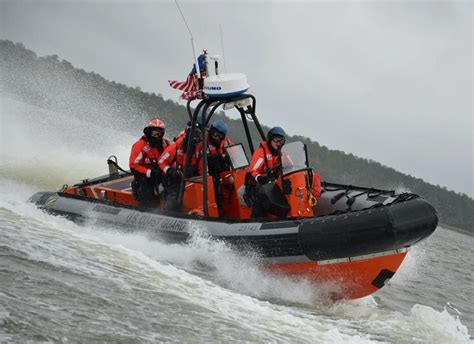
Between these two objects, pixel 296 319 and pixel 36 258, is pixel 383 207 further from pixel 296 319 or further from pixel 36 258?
pixel 36 258

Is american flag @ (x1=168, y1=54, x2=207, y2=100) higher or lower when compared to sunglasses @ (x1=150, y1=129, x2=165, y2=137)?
higher

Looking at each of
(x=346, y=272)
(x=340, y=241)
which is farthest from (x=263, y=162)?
(x=346, y=272)

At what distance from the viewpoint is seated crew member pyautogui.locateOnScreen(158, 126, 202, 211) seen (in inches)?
328

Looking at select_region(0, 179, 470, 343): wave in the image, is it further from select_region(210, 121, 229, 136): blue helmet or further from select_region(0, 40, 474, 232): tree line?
select_region(0, 40, 474, 232): tree line

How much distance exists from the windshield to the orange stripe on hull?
109 centimetres

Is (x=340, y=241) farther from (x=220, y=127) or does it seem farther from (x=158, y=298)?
→ (x=220, y=127)

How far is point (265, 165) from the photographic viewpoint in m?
7.76

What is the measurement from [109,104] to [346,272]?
26801 millimetres

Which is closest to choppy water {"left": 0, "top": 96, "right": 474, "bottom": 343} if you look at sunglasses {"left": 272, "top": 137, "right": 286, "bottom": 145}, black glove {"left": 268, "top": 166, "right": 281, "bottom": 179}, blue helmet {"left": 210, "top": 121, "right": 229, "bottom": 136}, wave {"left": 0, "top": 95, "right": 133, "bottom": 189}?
black glove {"left": 268, "top": 166, "right": 281, "bottom": 179}

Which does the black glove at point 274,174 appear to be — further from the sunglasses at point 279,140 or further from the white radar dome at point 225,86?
the white radar dome at point 225,86

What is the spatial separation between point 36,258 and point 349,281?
116 inches

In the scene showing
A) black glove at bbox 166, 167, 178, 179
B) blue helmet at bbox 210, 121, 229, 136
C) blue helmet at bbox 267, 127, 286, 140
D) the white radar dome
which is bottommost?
black glove at bbox 166, 167, 178, 179

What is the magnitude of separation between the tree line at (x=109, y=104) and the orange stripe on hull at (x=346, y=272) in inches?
525

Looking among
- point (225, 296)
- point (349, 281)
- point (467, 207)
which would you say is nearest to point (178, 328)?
point (225, 296)
